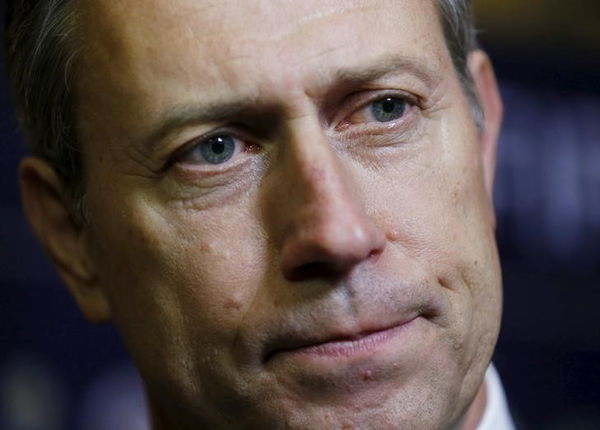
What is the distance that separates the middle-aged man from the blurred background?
3.73 feet

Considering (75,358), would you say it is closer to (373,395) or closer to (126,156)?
(126,156)

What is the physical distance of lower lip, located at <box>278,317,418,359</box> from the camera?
75.2 inches

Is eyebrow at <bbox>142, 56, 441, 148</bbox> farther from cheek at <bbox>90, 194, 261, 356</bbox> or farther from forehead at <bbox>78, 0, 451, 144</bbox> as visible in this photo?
cheek at <bbox>90, 194, 261, 356</bbox>

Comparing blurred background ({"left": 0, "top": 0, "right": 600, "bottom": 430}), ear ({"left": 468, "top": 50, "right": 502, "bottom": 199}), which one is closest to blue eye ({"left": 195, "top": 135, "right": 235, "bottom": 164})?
ear ({"left": 468, "top": 50, "right": 502, "bottom": 199})

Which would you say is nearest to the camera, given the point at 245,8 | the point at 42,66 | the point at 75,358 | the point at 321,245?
the point at 321,245

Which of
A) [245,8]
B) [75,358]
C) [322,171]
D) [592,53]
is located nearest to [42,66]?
[245,8]

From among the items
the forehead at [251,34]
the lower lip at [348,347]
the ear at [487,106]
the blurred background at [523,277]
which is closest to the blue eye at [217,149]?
the forehead at [251,34]

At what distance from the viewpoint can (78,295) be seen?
2.41m

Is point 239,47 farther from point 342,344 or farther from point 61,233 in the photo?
point 61,233

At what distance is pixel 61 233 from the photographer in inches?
94.6

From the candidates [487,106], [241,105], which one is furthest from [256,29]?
[487,106]

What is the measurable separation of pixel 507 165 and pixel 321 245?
1.65 metres

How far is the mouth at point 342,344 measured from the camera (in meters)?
1.91

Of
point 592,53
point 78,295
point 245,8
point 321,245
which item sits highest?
point 245,8
